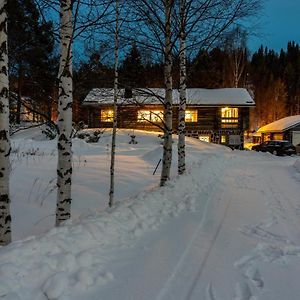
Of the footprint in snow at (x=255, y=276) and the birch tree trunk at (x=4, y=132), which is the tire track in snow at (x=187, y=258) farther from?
the birch tree trunk at (x=4, y=132)

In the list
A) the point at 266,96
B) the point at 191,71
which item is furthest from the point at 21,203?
the point at 266,96

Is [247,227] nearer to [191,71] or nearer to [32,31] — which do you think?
[32,31]

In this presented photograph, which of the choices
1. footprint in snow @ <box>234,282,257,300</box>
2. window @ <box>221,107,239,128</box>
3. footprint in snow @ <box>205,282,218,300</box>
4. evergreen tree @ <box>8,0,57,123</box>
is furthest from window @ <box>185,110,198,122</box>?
footprint in snow @ <box>205,282,218,300</box>

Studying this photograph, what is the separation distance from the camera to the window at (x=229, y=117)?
3856cm

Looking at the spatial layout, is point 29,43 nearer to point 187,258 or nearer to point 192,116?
point 187,258

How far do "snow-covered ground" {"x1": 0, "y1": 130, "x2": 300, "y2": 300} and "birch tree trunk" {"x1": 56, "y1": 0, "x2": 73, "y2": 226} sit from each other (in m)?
0.50

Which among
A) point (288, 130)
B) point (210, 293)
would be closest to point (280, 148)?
point (288, 130)

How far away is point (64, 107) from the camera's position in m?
5.85

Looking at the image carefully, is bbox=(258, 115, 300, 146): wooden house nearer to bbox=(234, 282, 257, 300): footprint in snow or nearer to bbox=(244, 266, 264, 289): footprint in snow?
bbox=(244, 266, 264, 289): footprint in snow

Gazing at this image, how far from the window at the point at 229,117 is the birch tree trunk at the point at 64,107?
34.0m

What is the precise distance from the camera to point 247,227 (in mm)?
6715

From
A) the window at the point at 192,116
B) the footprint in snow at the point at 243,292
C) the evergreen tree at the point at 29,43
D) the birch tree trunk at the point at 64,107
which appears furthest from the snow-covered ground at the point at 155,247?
the window at the point at 192,116

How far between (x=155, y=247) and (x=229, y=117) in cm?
3456

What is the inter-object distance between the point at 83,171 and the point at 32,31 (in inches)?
274
